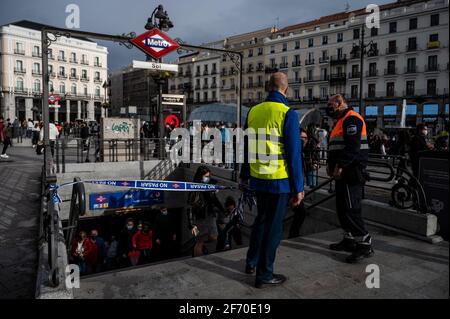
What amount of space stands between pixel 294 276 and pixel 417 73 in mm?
50451

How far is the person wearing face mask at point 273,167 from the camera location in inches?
128

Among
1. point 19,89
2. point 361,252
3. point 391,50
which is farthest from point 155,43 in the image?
point 19,89

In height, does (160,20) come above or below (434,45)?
below

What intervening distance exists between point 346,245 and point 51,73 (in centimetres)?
7302

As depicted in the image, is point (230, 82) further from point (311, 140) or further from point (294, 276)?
point (294, 276)

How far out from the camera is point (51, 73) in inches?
2603

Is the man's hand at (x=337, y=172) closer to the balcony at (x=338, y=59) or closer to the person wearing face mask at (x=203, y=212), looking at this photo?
the person wearing face mask at (x=203, y=212)

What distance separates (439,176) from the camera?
478 centimetres

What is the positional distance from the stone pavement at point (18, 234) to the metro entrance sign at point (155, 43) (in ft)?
15.6

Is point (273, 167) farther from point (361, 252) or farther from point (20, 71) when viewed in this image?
point (20, 71)

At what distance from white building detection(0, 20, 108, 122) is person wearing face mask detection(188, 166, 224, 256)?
55.0 metres

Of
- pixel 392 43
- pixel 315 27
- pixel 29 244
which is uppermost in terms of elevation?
pixel 315 27

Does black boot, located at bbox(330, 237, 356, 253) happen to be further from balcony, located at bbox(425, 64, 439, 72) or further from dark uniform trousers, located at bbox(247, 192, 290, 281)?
balcony, located at bbox(425, 64, 439, 72)
